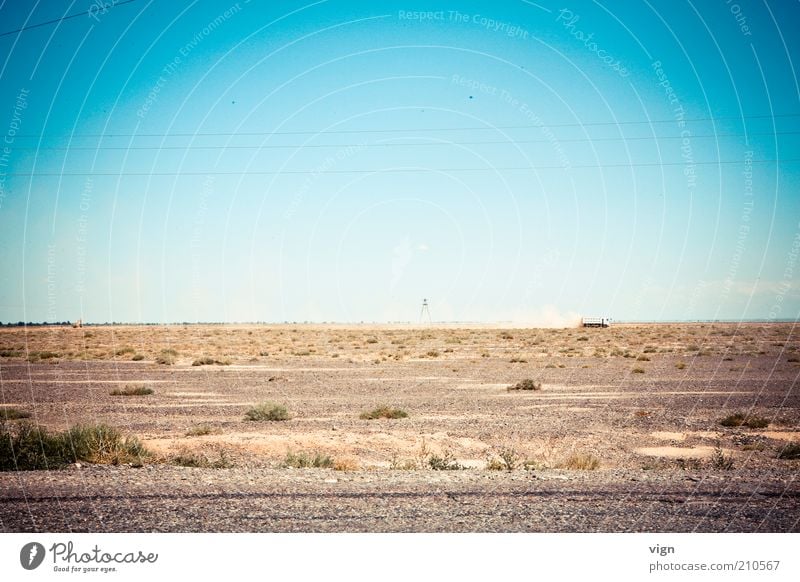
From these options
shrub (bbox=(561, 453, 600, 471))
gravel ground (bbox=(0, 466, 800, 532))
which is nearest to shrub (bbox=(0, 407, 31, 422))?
gravel ground (bbox=(0, 466, 800, 532))

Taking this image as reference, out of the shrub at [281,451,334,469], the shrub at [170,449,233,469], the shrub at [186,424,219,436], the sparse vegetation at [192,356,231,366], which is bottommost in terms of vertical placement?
the sparse vegetation at [192,356,231,366]

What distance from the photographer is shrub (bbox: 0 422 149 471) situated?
45.8 ft

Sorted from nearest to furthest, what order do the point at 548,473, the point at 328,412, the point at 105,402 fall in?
the point at 548,473
the point at 328,412
the point at 105,402

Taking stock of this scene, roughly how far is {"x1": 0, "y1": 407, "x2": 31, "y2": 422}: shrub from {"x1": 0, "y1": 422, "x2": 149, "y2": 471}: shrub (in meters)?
9.53

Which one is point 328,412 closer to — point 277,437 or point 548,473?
point 277,437

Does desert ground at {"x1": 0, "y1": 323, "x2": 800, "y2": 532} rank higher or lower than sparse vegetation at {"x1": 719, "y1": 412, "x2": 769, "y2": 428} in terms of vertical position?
higher

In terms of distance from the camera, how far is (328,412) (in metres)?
26.5

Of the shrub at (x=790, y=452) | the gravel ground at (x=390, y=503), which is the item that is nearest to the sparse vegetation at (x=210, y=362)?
the gravel ground at (x=390, y=503)

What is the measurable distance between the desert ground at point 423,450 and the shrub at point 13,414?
11.3 inches

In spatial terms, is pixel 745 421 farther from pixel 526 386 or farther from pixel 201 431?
pixel 201 431

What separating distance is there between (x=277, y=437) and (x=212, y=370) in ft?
95.0

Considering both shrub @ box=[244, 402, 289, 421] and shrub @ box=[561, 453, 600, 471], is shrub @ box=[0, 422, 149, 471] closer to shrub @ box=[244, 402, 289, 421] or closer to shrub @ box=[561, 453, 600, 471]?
shrub @ box=[244, 402, 289, 421]

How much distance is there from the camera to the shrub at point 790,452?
644 inches
